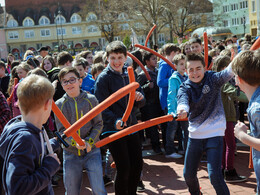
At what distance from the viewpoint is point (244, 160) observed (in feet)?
22.6

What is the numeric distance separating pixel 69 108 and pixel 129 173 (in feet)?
3.91

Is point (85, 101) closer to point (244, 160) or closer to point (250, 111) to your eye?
point (250, 111)

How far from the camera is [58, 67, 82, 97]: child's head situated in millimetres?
4449

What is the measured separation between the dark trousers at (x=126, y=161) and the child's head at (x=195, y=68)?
3.51 feet

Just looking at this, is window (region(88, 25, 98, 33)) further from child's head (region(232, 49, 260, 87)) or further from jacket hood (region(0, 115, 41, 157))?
jacket hood (region(0, 115, 41, 157))

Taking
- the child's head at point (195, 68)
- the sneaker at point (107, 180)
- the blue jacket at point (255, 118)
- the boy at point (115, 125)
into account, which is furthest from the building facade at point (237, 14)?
the blue jacket at point (255, 118)

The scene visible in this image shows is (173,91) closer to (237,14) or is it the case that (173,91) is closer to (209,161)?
(209,161)

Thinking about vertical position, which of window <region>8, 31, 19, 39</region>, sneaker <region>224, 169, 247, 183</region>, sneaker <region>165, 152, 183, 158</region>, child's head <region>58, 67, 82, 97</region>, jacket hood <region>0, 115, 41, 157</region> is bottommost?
sneaker <region>165, 152, 183, 158</region>

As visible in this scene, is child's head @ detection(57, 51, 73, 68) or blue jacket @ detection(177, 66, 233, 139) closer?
blue jacket @ detection(177, 66, 233, 139)

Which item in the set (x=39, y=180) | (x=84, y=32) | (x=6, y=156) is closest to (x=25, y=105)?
(x=6, y=156)

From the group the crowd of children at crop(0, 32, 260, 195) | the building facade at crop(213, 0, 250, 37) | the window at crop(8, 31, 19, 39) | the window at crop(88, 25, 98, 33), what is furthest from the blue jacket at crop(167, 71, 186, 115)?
the window at crop(8, 31, 19, 39)

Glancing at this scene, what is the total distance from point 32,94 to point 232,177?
13.8 feet

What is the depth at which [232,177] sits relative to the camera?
19.2 ft

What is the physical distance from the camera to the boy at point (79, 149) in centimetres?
421
